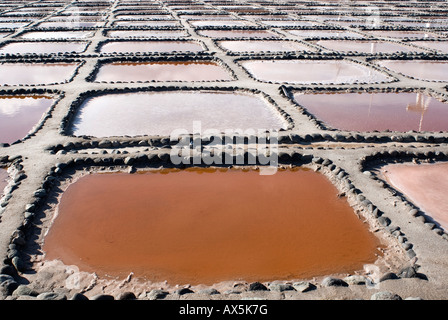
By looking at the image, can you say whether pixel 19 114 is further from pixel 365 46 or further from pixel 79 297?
pixel 365 46

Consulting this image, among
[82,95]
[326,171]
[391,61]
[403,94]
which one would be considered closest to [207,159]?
[326,171]

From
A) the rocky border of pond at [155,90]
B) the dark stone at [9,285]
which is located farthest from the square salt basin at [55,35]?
the dark stone at [9,285]

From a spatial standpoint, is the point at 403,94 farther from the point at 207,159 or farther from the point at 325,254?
the point at 325,254

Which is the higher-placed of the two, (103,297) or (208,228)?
(103,297)

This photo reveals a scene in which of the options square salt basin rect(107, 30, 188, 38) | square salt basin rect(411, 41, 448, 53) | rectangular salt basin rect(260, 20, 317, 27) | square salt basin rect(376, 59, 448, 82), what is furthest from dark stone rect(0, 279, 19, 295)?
rectangular salt basin rect(260, 20, 317, 27)

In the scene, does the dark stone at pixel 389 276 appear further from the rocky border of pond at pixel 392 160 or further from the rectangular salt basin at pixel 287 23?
the rectangular salt basin at pixel 287 23

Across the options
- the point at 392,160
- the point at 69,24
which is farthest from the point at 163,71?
the point at 69,24
